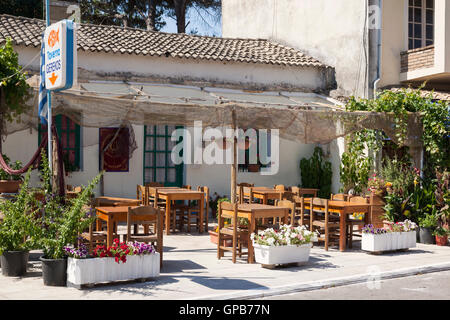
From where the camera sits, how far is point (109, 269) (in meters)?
7.11

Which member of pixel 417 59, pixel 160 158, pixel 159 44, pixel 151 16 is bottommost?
pixel 160 158

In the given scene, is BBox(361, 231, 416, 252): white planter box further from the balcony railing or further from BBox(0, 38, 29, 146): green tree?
the balcony railing

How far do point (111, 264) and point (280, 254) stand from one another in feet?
8.62

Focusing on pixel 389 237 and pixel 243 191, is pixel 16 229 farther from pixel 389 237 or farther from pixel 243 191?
pixel 243 191

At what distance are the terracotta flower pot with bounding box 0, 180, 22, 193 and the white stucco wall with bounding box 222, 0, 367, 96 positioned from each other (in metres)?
9.95

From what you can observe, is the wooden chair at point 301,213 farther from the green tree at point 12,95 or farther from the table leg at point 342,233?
the green tree at point 12,95

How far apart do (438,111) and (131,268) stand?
24.3ft

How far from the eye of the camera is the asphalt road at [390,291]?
6.76 m

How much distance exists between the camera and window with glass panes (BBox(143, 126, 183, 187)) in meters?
14.9

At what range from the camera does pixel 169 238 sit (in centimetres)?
1123

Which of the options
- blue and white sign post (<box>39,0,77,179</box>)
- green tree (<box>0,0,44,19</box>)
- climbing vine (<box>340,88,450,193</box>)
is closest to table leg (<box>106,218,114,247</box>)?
blue and white sign post (<box>39,0,77,179</box>)

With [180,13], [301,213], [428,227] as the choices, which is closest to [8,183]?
[301,213]

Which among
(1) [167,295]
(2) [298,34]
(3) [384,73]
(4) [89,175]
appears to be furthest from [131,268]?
(2) [298,34]
